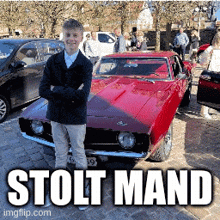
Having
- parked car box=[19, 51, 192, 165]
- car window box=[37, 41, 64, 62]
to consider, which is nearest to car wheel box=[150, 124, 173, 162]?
parked car box=[19, 51, 192, 165]

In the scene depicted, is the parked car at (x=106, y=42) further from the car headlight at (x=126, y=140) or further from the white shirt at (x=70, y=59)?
the white shirt at (x=70, y=59)

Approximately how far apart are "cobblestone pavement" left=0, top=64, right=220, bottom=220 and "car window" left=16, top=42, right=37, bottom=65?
58.5 inches

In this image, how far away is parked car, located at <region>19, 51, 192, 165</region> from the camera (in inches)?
110

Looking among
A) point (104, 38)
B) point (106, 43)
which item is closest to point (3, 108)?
point (106, 43)

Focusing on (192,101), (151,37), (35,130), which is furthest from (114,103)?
(151,37)

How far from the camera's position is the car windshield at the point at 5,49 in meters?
5.46

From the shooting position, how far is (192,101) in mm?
6707

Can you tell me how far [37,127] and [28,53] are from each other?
11.0ft

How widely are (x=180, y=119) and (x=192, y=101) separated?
60.3 inches

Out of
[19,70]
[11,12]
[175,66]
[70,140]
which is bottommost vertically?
[70,140]

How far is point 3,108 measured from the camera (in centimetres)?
527

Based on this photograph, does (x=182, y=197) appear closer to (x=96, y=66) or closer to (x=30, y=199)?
(x=30, y=199)

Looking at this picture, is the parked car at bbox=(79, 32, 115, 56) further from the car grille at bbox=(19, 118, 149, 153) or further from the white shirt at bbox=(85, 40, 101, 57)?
the car grille at bbox=(19, 118, 149, 153)

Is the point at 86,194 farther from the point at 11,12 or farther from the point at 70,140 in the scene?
the point at 11,12
